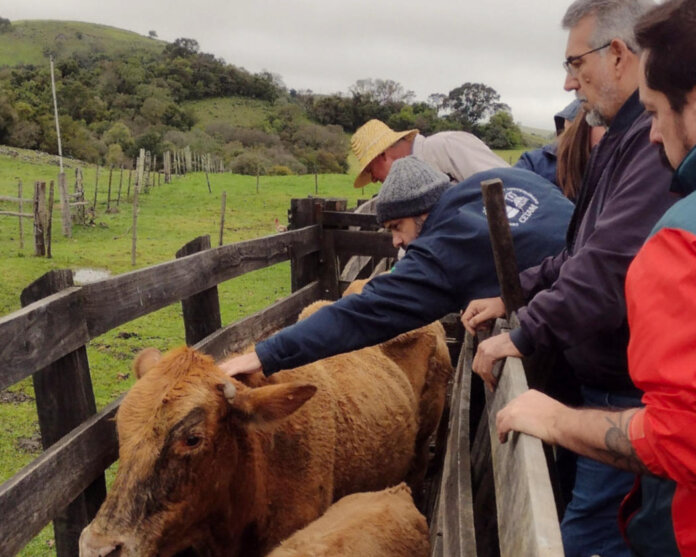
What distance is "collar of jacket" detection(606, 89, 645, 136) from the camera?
92.3 inches

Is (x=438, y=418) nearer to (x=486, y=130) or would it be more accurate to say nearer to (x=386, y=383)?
(x=386, y=383)

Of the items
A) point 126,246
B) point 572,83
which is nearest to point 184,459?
point 572,83

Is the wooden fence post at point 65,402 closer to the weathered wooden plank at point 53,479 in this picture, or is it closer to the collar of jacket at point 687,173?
the weathered wooden plank at point 53,479

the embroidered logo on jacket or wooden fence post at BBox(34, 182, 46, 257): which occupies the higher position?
the embroidered logo on jacket

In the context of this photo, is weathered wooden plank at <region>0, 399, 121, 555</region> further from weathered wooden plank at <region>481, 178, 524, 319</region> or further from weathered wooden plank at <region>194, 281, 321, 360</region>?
weathered wooden plank at <region>481, 178, 524, 319</region>

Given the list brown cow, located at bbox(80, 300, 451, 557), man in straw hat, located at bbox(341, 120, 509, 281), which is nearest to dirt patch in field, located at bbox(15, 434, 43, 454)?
brown cow, located at bbox(80, 300, 451, 557)

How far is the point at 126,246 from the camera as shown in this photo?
20.4m

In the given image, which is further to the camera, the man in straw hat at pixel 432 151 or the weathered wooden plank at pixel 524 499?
the man in straw hat at pixel 432 151

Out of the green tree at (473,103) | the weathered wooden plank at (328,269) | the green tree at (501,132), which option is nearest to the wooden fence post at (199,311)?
the weathered wooden plank at (328,269)

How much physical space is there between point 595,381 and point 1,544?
230 cm

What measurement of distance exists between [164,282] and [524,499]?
8.46 ft

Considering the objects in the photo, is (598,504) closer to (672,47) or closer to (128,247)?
(672,47)

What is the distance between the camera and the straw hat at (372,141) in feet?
15.9

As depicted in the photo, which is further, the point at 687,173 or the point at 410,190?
the point at 410,190
